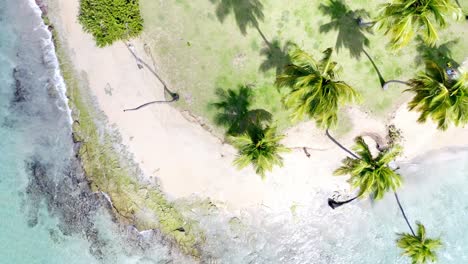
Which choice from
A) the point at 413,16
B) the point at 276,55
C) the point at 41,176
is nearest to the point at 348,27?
the point at 276,55

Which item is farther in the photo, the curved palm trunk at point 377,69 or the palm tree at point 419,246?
the curved palm trunk at point 377,69

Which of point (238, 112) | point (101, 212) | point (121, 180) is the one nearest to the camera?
point (238, 112)

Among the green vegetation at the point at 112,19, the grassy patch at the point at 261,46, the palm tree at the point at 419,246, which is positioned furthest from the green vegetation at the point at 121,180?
the palm tree at the point at 419,246

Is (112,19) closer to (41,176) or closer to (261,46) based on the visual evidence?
(261,46)

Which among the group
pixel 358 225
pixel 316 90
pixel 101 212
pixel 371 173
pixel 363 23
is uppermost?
pixel 363 23

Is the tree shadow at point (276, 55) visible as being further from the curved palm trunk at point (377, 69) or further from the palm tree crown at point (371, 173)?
the palm tree crown at point (371, 173)
